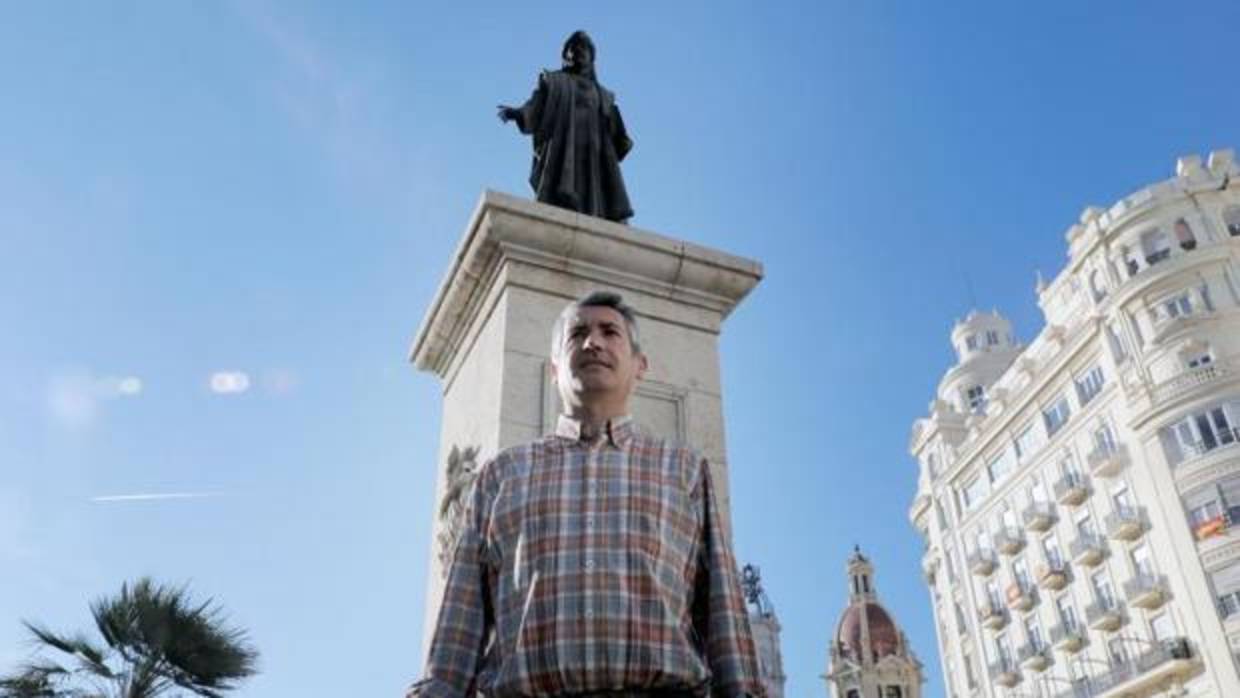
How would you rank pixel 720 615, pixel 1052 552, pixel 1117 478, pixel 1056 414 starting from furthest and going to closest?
1. pixel 1056 414
2. pixel 1052 552
3. pixel 1117 478
4. pixel 720 615

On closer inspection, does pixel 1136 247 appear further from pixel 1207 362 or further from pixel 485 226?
pixel 485 226

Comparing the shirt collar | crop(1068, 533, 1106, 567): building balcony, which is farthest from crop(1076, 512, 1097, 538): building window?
the shirt collar

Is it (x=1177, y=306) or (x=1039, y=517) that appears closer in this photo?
(x=1177, y=306)

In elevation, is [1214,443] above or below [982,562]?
below

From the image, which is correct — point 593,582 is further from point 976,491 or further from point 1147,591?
point 976,491

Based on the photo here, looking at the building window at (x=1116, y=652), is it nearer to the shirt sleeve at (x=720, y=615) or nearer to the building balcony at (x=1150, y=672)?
the building balcony at (x=1150, y=672)

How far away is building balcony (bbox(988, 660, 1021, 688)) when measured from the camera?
3516 centimetres

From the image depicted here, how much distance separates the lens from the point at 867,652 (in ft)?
242

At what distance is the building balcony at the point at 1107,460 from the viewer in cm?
3116

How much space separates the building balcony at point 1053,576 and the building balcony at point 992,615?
2629mm

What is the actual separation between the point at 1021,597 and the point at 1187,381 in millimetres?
10523

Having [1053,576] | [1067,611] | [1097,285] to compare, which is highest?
[1097,285]

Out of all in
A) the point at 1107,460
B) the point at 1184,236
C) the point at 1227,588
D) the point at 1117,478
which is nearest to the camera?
the point at 1227,588

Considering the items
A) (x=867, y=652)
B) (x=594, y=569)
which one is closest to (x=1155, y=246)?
(x=594, y=569)
